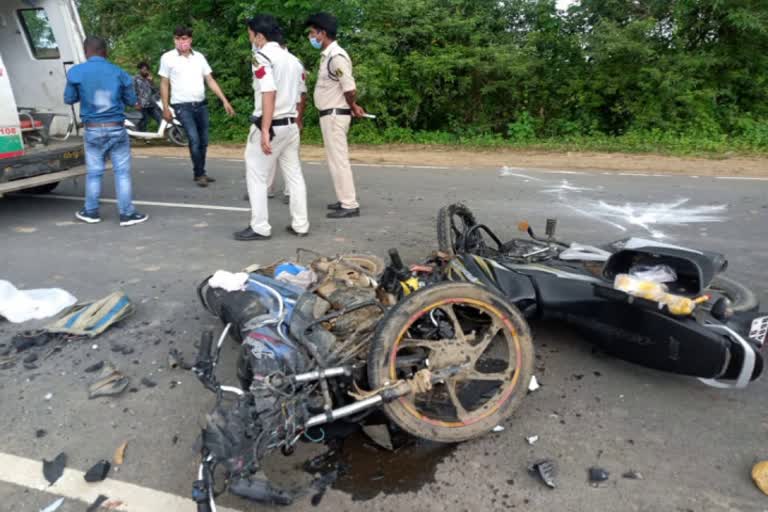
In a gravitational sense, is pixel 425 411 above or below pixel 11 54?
below

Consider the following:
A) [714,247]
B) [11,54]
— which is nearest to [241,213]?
[11,54]

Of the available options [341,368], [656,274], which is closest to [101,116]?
[341,368]

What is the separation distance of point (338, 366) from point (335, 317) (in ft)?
0.90

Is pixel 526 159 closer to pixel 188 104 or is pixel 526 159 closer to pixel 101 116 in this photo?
pixel 188 104

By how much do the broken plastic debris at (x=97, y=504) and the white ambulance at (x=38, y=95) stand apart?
4945 mm

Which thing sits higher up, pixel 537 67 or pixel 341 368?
pixel 537 67

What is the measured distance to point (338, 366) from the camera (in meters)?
2.66

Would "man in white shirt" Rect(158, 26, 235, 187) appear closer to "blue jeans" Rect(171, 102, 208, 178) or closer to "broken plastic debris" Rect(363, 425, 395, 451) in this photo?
"blue jeans" Rect(171, 102, 208, 178)

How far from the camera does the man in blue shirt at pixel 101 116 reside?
239 inches

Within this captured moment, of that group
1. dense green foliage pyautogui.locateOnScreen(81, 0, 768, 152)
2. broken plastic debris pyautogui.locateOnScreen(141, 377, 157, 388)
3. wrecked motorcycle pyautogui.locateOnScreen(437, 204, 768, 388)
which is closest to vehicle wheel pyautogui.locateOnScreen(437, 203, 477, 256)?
wrecked motorcycle pyautogui.locateOnScreen(437, 204, 768, 388)

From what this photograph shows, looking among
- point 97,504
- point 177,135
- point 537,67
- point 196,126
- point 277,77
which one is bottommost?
point 97,504

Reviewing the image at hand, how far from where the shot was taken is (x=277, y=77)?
5.42 m

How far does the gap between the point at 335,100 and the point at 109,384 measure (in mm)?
4113

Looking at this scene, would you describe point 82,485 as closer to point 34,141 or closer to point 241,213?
point 241,213
